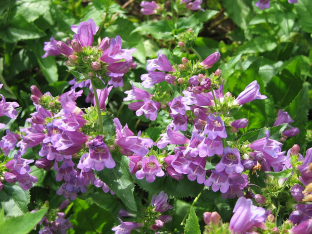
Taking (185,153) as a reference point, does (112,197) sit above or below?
below

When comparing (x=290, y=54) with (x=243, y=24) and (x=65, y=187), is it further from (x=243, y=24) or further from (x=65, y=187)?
(x=65, y=187)

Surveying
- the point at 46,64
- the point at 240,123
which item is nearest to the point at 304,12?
the point at 240,123

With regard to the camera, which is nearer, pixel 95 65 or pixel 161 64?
pixel 95 65

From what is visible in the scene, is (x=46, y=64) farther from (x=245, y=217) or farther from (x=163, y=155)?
(x=245, y=217)

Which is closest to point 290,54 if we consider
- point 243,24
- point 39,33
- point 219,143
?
point 243,24

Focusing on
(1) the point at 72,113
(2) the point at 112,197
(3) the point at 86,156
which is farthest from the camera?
(2) the point at 112,197

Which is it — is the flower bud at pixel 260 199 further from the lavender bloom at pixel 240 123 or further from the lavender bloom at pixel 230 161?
the lavender bloom at pixel 240 123

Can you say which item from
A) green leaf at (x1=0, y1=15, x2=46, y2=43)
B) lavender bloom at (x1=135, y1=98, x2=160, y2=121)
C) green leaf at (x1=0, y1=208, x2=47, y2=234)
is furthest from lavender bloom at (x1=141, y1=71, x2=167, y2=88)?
green leaf at (x1=0, y1=15, x2=46, y2=43)
